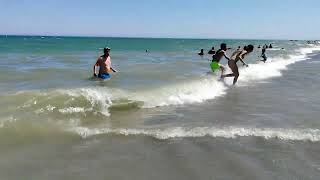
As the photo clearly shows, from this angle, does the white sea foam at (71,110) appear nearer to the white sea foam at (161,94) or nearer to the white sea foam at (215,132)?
the white sea foam at (161,94)

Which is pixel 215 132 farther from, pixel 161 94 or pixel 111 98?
pixel 161 94

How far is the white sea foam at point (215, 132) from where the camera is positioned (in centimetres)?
667

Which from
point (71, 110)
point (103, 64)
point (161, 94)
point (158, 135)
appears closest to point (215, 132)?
point (158, 135)

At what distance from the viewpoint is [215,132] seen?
697 centimetres

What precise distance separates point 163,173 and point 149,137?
1.63 m

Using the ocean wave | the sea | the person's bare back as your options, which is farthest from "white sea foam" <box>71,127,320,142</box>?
the person's bare back

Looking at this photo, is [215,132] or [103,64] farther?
[103,64]

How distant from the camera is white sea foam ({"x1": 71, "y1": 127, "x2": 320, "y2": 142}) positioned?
6.67 m

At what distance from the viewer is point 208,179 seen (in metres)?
4.84

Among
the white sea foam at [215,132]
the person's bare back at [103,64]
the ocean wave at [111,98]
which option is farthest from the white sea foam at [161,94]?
the person's bare back at [103,64]

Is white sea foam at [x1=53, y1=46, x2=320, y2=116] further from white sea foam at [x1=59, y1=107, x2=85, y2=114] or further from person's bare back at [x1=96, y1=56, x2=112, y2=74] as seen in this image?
person's bare back at [x1=96, y1=56, x2=112, y2=74]

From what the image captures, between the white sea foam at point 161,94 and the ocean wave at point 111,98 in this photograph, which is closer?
the ocean wave at point 111,98

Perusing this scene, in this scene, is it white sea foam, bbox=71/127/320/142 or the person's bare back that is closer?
white sea foam, bbox=71/127/320/142

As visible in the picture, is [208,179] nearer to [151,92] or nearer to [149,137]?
[149,137]
